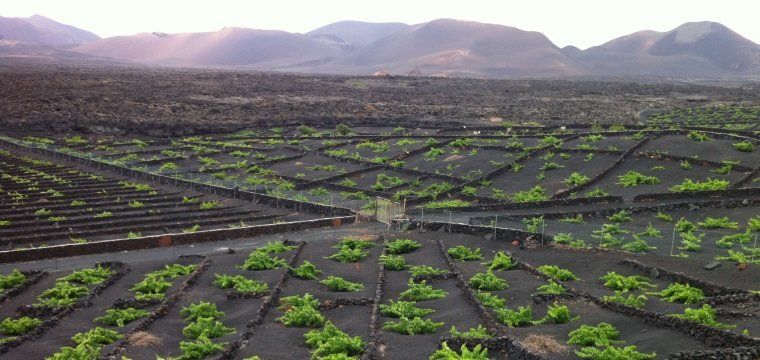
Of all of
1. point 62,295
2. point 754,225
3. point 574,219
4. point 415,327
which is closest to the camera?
point 415,327

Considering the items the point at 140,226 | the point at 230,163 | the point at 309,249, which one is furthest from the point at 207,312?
the point at 230,163

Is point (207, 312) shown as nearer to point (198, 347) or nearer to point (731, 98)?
point (198, 347)

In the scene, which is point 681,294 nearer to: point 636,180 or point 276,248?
point 276,248

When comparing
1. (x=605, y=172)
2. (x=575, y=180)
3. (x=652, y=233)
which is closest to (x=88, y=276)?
(x=652, y=233)

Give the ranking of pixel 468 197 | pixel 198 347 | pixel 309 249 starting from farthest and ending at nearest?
pixel 468 197
pixel 309 249
pixel 198 347

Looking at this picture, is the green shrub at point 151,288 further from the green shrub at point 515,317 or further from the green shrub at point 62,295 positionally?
the green shrub at point 515,317

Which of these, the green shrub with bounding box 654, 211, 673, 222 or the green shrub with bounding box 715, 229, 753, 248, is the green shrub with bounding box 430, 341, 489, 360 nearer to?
the green shrub with bounding box 715, 229, 753, 248

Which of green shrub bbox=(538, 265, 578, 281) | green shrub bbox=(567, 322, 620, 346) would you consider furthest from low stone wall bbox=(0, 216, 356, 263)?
green shrub bbox=(567, 322, 620, 346)
